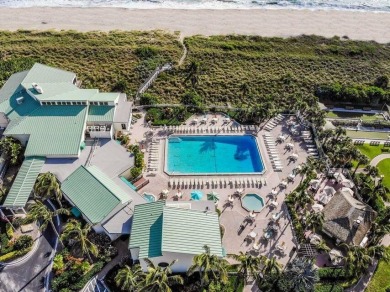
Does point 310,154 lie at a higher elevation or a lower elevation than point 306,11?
lower

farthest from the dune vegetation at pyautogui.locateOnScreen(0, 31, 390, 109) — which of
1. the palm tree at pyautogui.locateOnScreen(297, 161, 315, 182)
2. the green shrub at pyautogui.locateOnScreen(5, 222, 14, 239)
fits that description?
the green shrub at pyautogui.locateOnScreen(5, 222, 14, 239)

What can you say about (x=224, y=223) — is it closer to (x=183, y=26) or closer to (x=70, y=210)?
(x=70, y=210)

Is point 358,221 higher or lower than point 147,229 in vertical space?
lower

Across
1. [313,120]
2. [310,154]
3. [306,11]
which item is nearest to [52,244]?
[310,154]

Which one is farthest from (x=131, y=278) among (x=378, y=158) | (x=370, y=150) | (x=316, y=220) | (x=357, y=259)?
(x=370, y=150)

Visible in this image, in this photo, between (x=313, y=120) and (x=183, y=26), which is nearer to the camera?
(x=313, y=120)

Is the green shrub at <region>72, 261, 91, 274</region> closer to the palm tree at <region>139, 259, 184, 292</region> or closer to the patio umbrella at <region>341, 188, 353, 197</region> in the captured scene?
the palm tree at <region>139, 259, 184, 292</region>

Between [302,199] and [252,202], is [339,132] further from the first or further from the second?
[252,202]
